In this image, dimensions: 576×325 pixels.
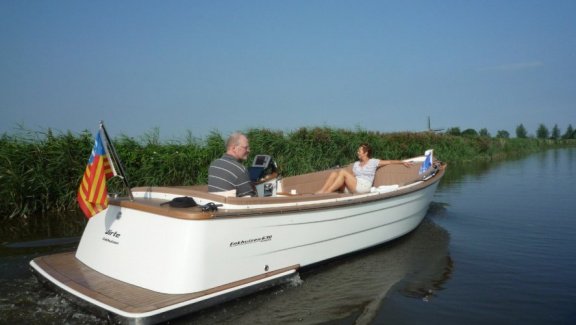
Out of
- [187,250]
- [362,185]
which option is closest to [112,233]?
[187,250]

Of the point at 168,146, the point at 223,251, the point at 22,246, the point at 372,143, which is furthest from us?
the point at 372,143

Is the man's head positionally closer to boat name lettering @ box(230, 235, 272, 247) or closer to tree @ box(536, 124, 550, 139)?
boat name lettering @ box(230, 235, 272, 247)

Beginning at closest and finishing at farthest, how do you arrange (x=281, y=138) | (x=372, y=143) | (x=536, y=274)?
(x=536, y=274) < (x=281, y=138) < (x=372, y=143)

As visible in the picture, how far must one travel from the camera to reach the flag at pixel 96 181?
395 cm

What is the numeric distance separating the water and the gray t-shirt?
1.12 metres

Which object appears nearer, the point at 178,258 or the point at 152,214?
the point at 178,258

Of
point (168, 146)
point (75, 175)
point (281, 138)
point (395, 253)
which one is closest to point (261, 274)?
point (395, 253)

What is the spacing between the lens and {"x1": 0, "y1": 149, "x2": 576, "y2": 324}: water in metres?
3.82

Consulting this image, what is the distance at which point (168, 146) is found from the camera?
10.3 m

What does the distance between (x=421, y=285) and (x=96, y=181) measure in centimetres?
351

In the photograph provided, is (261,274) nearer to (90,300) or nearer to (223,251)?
(223,251)

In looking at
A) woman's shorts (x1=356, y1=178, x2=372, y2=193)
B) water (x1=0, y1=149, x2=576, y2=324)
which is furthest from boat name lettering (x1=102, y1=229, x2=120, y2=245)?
woman's shorts (x1=356, y1=178, x2=372, y2=193)

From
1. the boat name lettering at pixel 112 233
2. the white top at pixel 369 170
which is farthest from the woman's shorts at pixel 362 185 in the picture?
the boat name lettering at pixel 112 233

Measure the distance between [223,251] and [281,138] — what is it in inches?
332
